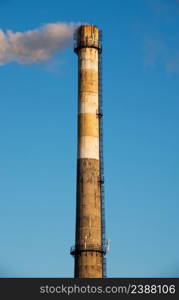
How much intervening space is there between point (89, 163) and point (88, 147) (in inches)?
55.1

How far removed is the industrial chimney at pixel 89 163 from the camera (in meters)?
73.5

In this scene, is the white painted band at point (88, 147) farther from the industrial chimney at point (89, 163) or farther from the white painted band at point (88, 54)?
the white painted band at point (88, 54)

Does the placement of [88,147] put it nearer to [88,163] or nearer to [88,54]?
[88,163]

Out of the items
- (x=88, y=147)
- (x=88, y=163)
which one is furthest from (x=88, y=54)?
(x=88, y=163)

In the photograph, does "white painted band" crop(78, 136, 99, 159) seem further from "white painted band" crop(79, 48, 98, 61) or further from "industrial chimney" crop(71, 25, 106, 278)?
"white painted band" crop(79, 48, 98, 61)

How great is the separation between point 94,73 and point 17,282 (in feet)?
99.8

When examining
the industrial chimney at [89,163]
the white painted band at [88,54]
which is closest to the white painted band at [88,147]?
the industrial chimney at [89,163]

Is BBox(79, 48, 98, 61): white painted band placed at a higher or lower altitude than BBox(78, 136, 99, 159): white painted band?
higher

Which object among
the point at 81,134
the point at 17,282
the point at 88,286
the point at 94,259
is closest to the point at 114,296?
the point at 88,286

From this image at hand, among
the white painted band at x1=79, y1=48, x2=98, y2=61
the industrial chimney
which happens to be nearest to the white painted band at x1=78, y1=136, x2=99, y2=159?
the industrial chimney

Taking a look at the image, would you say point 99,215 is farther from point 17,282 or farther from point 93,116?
point 17,282

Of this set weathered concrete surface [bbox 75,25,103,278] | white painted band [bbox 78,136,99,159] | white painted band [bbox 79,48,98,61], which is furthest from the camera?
white painted band [bbox 79,48,98,61]

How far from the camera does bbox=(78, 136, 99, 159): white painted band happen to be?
76312 millimetres

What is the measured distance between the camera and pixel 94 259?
7338 centimetres
